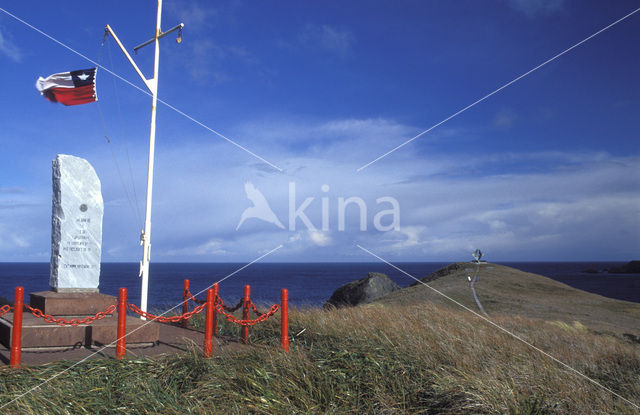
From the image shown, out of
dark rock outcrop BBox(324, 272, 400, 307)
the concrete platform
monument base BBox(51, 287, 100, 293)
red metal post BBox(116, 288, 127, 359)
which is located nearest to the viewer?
the concrete platform

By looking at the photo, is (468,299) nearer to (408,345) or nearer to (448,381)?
(408,345)

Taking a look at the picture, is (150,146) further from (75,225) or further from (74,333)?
(74,333)

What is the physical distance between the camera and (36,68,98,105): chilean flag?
13.6 m

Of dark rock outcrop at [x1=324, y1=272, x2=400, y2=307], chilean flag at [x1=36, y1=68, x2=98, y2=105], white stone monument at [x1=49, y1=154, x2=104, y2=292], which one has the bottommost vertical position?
dark rock outcrop at [x1=324, y1=272, x2=400, y2=307]

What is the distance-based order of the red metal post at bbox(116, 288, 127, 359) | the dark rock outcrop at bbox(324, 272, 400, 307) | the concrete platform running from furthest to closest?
the dark rock outcrop at bbox(324, 272, 400, 307), the red metal post at bbox(116, 288, 127, 359), the concrete platform

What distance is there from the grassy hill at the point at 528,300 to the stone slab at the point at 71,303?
424 inches

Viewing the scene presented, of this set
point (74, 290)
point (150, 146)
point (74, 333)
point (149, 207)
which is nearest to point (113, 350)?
point (74, 333)

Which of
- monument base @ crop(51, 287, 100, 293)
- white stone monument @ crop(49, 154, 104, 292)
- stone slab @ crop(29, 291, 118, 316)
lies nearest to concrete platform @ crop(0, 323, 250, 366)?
stone slab @ crop(29, 291, 118, 316)

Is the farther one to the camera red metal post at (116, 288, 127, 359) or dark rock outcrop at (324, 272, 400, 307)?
dark rock outcrop at (324, 272, 400, 307)

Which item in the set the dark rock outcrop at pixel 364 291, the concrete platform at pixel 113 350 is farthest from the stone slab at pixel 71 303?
the dark rock outcrop at pixel 364 291

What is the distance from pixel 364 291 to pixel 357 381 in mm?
20134

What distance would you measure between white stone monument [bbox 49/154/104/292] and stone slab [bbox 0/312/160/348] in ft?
4.14

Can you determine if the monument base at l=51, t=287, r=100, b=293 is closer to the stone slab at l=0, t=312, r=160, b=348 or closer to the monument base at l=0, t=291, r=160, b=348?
the monument base at l=0, t=291, r=160, b=348

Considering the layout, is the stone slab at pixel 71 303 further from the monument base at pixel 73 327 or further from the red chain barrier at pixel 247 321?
the red chain barrier at pixel 247 321
